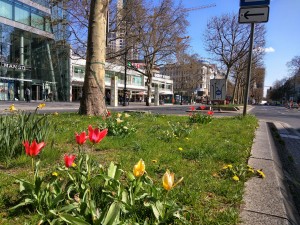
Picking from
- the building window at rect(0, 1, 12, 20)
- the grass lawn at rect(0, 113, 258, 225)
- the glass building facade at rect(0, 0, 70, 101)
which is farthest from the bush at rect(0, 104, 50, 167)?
the building window at rect(0, 1, 12, 20)

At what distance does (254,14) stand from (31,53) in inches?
1470

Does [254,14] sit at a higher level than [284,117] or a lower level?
higher

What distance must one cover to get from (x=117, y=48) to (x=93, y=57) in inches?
963

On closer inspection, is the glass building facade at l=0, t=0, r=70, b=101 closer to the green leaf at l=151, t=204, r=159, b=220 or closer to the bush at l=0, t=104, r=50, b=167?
the bush at l=0, t=104, r=50, b=167

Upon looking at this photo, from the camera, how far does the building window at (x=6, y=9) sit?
1304 inches

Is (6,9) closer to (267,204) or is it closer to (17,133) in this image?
(17,133)

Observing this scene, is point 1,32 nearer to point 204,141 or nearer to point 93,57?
point 93,57

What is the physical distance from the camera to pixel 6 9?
33656 mm

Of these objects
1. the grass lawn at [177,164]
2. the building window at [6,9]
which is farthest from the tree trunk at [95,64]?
the building window at [6,9]

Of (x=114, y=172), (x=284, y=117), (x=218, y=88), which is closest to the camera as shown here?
(x=114, y=172)

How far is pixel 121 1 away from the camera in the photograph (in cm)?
→ 2820

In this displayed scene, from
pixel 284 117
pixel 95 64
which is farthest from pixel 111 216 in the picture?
pixel 284 117

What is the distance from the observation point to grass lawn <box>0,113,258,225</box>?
7.13 ft

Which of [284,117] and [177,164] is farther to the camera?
[284,117]
